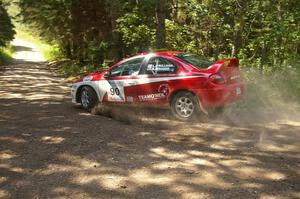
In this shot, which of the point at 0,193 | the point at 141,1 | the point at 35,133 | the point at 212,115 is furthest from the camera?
the point at 141,1

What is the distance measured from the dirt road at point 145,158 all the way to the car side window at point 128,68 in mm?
1170

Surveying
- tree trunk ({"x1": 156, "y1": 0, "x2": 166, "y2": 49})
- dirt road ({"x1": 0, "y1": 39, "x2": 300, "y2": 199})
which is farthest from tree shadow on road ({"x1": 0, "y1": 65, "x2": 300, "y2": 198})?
tree trunk ({"x1": 156, "y1": 0, "x2": 166, "y2": 49})

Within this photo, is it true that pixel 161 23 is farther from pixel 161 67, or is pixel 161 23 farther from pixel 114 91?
pixel 161 67

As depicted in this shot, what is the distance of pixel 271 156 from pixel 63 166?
3.45 meters

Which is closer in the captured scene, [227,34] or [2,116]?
[2,116]

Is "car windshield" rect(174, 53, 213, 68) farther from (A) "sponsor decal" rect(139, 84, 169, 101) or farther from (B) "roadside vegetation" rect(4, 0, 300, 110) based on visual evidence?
(B) "roadside vegetation" rect(4, 0, 300, 110)

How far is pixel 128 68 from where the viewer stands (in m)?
9.64

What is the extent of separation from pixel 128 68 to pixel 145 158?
3.84 metres

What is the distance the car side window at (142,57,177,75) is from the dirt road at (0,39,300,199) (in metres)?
1.16

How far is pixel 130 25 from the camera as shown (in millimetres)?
16688

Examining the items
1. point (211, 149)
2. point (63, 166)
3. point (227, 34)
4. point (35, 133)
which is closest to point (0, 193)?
point (63, 166)

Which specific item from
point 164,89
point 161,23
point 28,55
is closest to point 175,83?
point 164,89

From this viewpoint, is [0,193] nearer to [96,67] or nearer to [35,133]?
[35,133]

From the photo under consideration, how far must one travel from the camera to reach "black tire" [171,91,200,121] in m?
8.56
